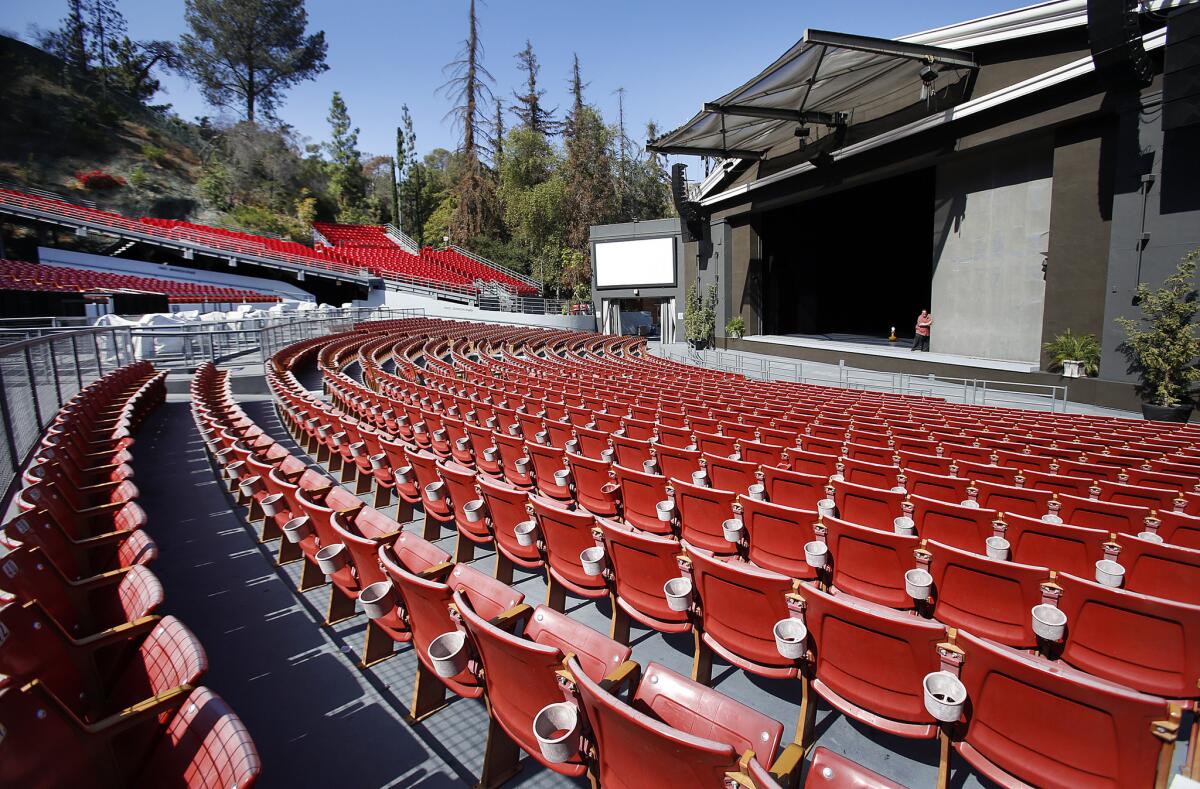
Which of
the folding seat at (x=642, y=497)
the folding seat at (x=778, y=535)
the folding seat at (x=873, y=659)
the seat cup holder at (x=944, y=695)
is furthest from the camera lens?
the folding seat at (x=642, y=497)

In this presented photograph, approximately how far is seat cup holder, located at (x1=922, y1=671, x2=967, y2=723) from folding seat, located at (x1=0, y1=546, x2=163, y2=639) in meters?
3.24

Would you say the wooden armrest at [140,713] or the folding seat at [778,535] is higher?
the wooden armrest at [140,713]

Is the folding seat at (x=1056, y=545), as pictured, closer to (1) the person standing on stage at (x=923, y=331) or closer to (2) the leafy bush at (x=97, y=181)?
(1) the person standing on stage at (x=923, y=331)

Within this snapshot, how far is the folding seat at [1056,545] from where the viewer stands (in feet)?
10.6

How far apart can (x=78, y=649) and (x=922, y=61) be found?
17.9m

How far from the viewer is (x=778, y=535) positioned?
3631 millimetres

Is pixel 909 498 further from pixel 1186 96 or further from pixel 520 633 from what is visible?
pixel 1186 96

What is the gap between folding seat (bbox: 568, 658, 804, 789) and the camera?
153 cm

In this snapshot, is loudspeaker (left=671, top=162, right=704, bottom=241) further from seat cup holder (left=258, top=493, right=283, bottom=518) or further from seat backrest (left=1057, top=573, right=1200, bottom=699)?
seat backrest (left=1057, top=573, right=1200, bottom=699)

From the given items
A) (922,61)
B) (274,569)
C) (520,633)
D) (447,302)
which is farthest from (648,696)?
(447,302)

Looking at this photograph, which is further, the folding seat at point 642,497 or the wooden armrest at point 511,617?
the folding seat at point 642,497

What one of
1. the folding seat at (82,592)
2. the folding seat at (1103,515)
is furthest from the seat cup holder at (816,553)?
the folding seat at (82,592)

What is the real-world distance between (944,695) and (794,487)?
97.4 inches

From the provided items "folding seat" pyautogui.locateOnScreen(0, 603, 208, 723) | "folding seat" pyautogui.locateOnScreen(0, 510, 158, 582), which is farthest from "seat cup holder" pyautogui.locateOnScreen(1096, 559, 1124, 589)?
"folding seat" pyautogui.locateOnScreen(0, 510, 158, 582)
